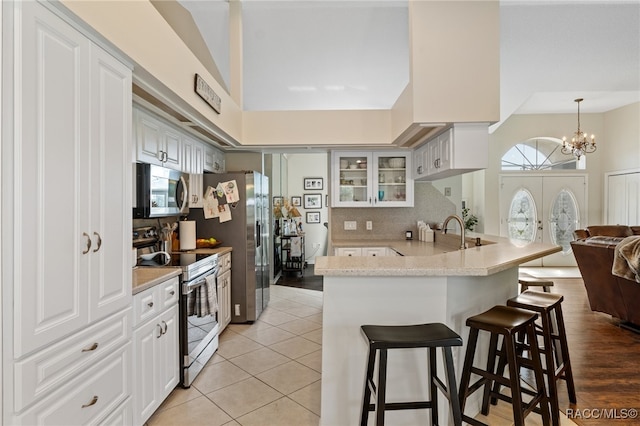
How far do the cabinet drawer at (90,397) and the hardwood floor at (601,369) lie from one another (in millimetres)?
2693

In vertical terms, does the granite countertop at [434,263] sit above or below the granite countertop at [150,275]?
above

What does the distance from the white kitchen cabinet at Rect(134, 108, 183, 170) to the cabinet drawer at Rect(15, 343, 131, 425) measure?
1414 millimetres

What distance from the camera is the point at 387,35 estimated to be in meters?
4.12

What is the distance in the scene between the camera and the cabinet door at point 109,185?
158 cm

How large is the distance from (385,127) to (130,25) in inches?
109

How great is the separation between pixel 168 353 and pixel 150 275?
55 centimetres

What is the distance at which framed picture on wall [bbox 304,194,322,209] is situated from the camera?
8.22 metres

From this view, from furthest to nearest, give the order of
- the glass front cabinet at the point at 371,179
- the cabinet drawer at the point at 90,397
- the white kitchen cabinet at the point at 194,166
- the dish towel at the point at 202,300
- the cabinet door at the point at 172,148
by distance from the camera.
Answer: the glass front cabinet at the point at 371,179
the white kitchen cabinet at the point at 194,166
the cabinet door at the point at 172,148
the dish towel at the point at 202,300
the cabinet drawer at the point at 90,397

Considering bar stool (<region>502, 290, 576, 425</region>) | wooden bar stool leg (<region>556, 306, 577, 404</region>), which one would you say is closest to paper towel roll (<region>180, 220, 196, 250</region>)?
bar stool (<region>502, 290, 576, 425</region>)

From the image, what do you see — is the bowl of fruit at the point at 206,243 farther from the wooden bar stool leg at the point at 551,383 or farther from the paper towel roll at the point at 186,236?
the wooden bar stool leg at the point at 551,383

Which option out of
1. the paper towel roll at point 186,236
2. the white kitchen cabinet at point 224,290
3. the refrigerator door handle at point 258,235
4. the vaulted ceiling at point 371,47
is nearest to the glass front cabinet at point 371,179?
the refrigerator door handle at point 258,235

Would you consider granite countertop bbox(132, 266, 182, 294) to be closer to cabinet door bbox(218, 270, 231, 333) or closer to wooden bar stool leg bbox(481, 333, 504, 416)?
cabinet door bbox(218, 270, 231, 333)

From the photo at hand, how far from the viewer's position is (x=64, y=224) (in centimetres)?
140

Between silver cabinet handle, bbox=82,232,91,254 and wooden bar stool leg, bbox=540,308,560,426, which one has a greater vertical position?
silver cabinet handle, bbox=82,232,91,254
